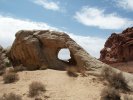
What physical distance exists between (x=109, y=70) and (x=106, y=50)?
121 feet

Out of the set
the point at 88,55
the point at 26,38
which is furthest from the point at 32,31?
the point at 88,55

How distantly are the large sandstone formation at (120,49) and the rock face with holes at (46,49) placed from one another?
3010cm

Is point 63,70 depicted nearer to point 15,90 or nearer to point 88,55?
point 88,55

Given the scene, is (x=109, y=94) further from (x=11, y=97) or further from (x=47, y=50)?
(x=47, y=50)

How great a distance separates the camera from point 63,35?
23859mm

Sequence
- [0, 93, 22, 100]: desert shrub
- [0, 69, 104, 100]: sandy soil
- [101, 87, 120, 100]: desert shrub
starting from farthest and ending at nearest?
1. [0, 69, 104, 100]: sandy soil
2. [101, 87, 120, 100]: desert shrub
3. [0, 93, 22, 100]: desert shrub

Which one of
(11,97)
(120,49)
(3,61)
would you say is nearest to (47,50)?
(3,61)

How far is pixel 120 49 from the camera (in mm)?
54375

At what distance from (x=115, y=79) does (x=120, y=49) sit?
34.6 meters

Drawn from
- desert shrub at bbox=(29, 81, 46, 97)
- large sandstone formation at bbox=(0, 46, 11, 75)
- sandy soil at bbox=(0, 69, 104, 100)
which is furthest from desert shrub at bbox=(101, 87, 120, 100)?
large sandstone formation at bbox=(0, 46, 11, 75)

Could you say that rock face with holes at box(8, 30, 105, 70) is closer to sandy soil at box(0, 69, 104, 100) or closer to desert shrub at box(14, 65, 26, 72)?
desert shrub at box(14, 65, 26, 72)

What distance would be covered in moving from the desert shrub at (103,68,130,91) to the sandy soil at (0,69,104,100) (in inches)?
23.9

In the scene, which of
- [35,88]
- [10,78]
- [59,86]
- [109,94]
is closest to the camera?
[109,94]

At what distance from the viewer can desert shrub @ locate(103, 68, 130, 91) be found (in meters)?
19.9
